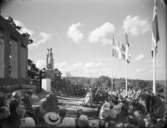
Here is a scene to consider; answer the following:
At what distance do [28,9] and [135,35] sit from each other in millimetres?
1892

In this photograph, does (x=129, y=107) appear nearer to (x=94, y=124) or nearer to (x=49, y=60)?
(x=94, y=124)

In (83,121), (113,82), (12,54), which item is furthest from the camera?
(12,54)

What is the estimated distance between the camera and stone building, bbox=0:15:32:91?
310 cm

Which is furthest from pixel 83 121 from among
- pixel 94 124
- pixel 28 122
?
pixel 28 122

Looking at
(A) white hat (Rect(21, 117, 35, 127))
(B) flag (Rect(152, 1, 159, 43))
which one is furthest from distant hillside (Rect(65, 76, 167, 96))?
(A) white hat (Rect(21, 117, 35, 127))

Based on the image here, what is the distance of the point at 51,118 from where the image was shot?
291 centimetres

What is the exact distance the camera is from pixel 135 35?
9.87ft

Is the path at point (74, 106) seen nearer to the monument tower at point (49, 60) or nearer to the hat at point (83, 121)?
the hat at point (83, 121)

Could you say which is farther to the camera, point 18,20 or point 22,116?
point 18,20

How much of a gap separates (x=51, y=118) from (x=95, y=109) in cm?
73

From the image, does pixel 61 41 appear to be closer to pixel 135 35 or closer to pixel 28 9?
pixel 28 9

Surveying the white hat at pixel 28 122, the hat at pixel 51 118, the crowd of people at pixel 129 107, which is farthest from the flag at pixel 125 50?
the white hat at pixel 28 122

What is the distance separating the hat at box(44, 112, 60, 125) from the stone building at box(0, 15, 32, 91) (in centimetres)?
76

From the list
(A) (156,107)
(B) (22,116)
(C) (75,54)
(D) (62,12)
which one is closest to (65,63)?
(C) (75,54)
